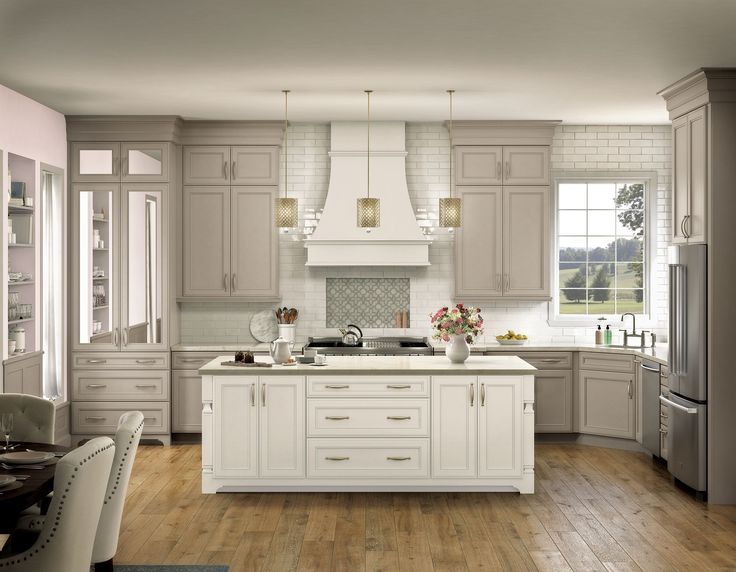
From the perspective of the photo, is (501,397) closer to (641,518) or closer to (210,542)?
(641,518)

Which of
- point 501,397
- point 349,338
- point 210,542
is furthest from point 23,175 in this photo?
point 501,397

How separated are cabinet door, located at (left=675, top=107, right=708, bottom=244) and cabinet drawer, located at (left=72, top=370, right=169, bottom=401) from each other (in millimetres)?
4526

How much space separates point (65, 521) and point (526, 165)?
18.4ft

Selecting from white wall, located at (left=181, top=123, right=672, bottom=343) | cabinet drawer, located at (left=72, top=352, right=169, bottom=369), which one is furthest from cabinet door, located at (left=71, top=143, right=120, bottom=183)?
cabinet drawer, located at (left=72, top=352, right=169, bottom=369)

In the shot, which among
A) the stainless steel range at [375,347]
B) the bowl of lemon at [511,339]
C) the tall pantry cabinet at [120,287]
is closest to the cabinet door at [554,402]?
the bowl of lemon at [511,339]

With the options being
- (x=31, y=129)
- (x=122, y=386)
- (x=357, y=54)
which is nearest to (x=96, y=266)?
(x=122, y=386)

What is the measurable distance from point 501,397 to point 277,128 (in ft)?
11.3

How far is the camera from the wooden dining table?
3.25m

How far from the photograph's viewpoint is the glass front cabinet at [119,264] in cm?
739

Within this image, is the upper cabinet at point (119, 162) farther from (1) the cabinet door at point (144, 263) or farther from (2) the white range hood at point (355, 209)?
(2) the white range hood at point (355, 209)

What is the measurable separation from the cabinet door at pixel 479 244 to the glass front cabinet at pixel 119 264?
2.68 m

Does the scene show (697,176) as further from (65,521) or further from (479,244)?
(65,521)

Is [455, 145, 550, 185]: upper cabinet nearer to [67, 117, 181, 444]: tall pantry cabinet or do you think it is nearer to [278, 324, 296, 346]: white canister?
[278, 324, 296, 346]: white canister

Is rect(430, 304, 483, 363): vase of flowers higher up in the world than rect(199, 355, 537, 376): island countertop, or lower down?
higher up
